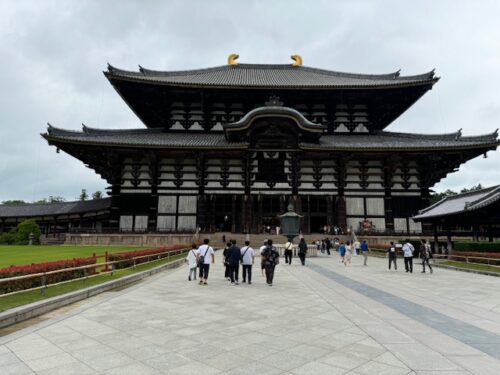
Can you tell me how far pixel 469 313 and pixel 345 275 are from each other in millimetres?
6731

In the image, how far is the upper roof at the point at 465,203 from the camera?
16406mm

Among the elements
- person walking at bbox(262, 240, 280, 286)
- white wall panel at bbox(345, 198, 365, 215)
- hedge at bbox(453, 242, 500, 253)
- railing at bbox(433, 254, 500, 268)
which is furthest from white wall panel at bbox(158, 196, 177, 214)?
hedge at bbox(453, 242, 500, 253)

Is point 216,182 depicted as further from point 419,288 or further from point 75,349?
point 75,349

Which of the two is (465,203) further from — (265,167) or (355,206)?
(265,167)

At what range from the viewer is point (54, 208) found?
37750mm

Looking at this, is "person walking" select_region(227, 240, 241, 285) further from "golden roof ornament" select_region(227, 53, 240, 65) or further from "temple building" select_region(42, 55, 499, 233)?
"golden roof ornament" select_region(227, 53, 240, 65)

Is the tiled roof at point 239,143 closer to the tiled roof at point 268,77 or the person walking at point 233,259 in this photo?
the tiled roof at point 268,77

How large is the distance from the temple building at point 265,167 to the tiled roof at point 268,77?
24 cm

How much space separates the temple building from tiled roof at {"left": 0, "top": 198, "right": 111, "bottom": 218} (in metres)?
3.73

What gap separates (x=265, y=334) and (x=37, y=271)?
6967 millimetres

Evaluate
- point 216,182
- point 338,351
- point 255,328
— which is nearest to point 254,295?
point 255,328

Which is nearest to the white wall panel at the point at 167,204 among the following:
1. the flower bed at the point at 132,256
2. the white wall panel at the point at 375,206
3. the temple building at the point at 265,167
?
the temple building at the point at 265,167

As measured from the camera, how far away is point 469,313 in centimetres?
737

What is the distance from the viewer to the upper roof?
16.4 m
